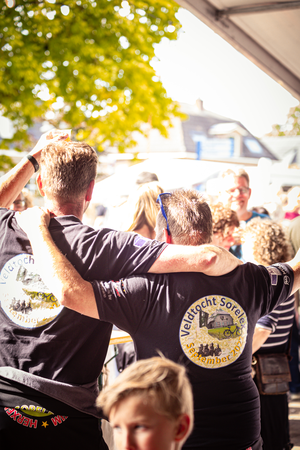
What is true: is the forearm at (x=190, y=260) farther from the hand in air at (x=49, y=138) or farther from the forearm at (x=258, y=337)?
the forearm at (x=258, y=337)

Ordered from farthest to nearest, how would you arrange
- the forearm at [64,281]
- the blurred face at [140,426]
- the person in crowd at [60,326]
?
the person in crowd at [60,326], the forearm at [64,281], the blurred face at [140,426]

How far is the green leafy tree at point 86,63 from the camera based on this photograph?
744 cm

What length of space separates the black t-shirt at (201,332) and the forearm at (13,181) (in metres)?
0.77

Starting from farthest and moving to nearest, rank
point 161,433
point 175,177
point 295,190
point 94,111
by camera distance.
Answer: point 175,177
point 94,111
point 295,190
point 161,433

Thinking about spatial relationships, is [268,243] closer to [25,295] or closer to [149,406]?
[25,295]

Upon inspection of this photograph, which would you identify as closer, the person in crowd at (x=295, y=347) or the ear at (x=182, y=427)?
the ear at (x=182, y=427)

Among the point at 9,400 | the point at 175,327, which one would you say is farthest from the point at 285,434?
the point at 9,400

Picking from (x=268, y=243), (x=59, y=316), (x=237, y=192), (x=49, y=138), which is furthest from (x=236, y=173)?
(x=59, y=316)

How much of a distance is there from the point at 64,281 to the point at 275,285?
85 centimetres

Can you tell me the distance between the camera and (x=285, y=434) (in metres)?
2.74

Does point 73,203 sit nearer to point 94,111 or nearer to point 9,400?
point 9,400

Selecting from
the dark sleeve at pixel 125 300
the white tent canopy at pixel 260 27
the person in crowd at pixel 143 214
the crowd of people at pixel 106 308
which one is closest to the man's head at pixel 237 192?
the white tent canopy at pixel 260 27

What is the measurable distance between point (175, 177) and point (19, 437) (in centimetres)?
861

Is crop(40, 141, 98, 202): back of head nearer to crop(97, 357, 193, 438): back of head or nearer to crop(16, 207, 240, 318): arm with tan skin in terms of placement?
crop(16, 207, 240, 318): arm with tan skin
